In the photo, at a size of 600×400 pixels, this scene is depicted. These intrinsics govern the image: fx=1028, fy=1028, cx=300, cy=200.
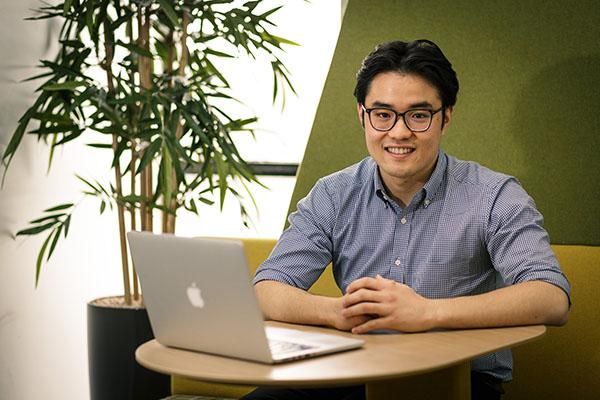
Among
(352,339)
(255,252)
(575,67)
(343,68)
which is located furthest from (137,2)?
(352,339)

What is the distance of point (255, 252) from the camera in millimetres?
3406

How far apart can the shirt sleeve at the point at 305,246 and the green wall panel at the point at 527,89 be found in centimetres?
80

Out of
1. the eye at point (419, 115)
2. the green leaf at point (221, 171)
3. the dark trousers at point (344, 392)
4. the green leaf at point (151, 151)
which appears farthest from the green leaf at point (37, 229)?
the eye at point (419, 115)

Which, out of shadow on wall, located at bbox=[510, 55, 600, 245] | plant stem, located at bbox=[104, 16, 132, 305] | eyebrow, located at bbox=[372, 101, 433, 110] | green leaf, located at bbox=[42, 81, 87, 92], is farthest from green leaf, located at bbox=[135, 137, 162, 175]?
shadow on wall, located at bbox=[510, 55, 600, 245]

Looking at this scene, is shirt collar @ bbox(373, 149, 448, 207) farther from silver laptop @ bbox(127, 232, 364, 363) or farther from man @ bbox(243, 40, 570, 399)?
silver laptop @ bbox(127, 232, 364, 363)

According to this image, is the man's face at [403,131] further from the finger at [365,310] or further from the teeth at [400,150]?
the finger at [365,310]

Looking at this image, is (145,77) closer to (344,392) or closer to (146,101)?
(146,101)

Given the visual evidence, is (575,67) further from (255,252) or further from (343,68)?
(255,252)

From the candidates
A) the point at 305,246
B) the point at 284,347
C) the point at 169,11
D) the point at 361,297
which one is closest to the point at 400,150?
the point at 305,246

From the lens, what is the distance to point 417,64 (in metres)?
2.74

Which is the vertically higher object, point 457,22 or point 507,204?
point 457,22

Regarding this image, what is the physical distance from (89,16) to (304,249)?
1358mm

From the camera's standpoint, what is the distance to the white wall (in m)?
4.00

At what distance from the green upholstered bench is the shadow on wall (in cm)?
26
